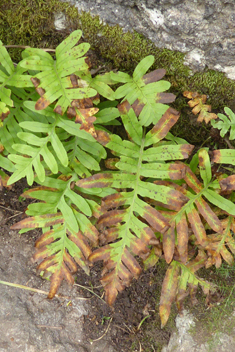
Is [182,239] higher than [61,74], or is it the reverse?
[61,74]

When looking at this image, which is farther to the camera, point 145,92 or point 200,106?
point 200,106

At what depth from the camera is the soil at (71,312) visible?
2.96 metres

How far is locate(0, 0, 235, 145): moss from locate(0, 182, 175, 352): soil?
1.51 m

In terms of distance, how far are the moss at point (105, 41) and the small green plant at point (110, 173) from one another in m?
0.24

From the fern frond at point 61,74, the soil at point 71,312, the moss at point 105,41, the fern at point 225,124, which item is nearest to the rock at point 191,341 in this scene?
the soil at point 71,312

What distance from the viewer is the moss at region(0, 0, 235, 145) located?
2406 millimetres

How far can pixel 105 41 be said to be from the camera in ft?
8.09

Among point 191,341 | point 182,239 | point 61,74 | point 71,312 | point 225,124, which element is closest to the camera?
point 61,74

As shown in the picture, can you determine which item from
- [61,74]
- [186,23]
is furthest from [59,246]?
[186,23]

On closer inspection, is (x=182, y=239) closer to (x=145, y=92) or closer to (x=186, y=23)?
(x=145, y=92)

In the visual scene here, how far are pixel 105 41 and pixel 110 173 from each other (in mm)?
1066

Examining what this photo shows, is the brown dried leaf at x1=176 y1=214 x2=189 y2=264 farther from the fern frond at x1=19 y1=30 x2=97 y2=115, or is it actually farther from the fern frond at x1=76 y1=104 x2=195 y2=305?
the fern frond at x1=19 y1=30 x2=97 y2=115

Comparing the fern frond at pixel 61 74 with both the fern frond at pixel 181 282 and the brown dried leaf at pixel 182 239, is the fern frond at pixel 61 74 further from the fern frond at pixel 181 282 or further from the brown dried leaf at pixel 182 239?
the fern frond at pixel 181 282

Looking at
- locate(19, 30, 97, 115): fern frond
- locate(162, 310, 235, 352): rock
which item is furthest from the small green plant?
locate(162, 310, 235, 352): rock
